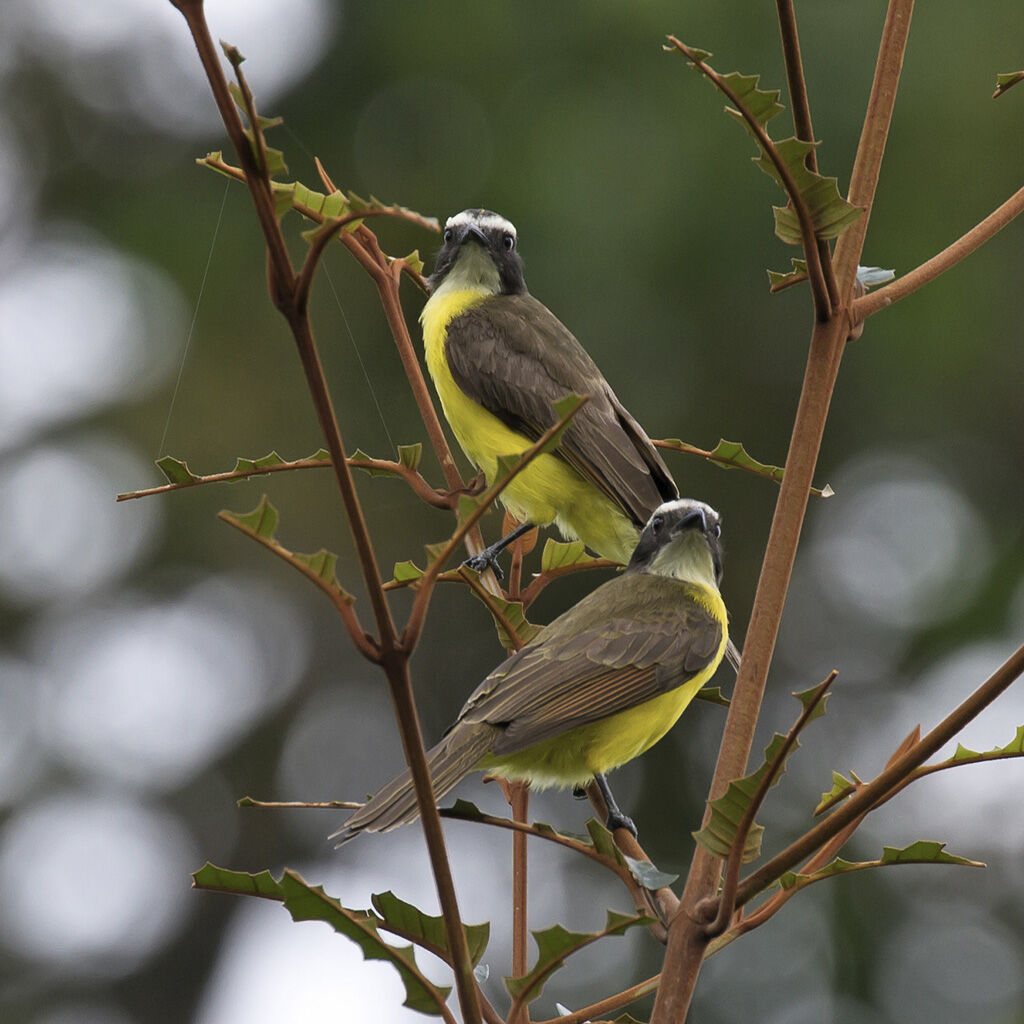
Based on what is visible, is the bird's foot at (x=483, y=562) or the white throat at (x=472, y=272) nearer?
the bird's foot at (x=483, y=562)

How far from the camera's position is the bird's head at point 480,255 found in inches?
175

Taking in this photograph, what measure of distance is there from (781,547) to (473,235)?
9.40 feet

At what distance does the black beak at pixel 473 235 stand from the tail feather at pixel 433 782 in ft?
6.48

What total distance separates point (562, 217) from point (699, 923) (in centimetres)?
738

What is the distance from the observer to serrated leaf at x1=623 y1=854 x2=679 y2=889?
1.60 metres

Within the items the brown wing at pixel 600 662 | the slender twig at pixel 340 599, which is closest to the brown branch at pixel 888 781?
the slender twig at pixel 340 599

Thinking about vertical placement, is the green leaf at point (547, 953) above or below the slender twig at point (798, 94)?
below

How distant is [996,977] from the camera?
27.4 ft

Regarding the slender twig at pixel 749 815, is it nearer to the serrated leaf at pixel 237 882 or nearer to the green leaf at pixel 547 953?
the green leaf at pixel 547 953

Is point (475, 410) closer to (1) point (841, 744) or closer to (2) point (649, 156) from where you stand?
(1) point (841, 744)

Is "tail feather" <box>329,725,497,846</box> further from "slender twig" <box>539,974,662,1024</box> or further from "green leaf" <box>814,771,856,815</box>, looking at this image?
"green leaf" <box>814,771,856,815</box>

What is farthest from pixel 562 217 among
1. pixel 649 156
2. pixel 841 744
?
pixel 841 744

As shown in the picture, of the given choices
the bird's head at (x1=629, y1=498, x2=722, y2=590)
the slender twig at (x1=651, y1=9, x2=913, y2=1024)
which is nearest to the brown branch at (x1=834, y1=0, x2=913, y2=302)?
the slender twig at (x1=651, y1=9, x2=913, y2=1024)

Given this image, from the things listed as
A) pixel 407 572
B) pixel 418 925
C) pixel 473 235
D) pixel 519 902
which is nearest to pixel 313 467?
pixel 407 572
